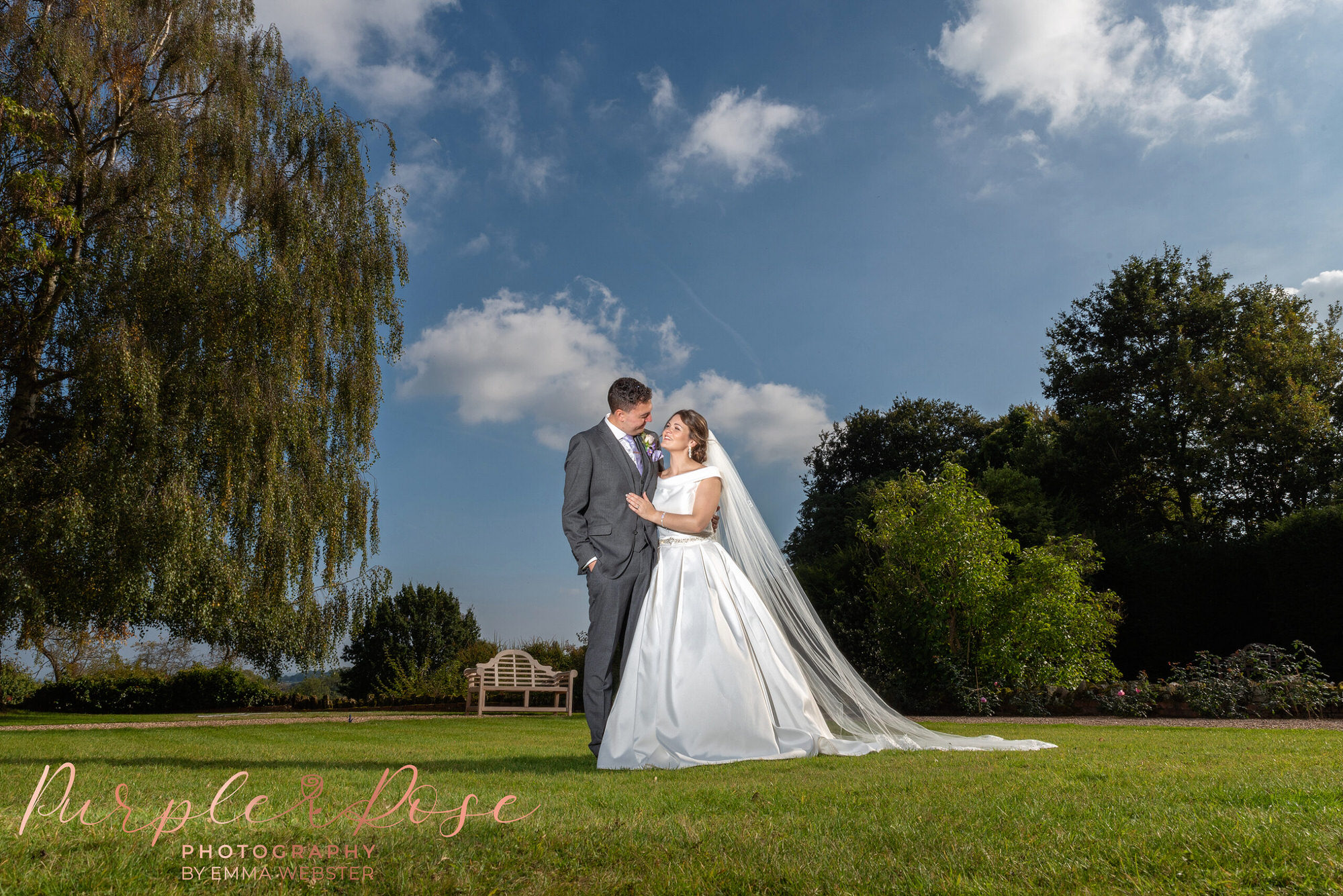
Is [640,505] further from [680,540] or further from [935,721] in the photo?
[935,721]

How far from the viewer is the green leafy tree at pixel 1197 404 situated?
20.3m

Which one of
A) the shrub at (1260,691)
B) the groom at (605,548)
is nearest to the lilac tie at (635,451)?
the groom at (605,548)

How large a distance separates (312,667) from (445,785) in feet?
34.2

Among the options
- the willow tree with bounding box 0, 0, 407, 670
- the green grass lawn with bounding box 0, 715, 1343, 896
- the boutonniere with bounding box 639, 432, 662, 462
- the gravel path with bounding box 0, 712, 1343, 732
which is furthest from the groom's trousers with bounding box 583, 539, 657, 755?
the willow tree with bounding box 0, 0, 407, 670

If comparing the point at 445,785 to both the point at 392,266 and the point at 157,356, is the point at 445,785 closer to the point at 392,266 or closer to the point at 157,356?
the point at 157,356

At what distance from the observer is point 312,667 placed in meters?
12.7

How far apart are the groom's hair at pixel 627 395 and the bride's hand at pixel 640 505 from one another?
60 cm

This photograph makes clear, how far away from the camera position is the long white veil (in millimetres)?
5742

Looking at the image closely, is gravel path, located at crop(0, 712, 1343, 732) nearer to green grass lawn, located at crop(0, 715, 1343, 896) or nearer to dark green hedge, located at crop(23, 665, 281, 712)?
dark green hedge, located at crop(23, 665, 281, 712)

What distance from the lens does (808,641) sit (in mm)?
6023

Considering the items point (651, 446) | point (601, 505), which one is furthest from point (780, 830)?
point (651, 446)

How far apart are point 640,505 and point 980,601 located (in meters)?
8.77

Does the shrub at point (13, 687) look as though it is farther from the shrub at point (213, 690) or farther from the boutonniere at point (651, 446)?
the boutonniere at point (651, 446)

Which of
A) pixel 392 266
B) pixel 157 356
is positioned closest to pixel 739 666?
pixel 157 356
